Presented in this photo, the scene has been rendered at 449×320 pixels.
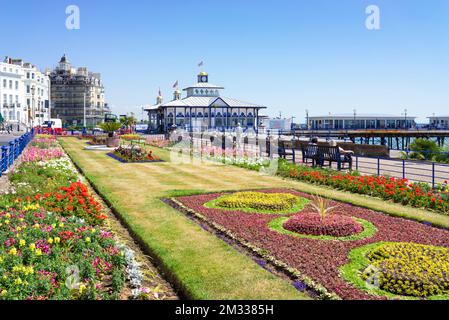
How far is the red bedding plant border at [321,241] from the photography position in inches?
270

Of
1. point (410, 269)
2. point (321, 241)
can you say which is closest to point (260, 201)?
point (321, 241)

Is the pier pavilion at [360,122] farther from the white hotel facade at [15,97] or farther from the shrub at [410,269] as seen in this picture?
the shrub at [410,269]

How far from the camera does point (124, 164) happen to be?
22828mm

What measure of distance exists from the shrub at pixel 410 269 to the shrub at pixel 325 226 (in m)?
1.18

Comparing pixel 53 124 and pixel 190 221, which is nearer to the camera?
pixel 190 221

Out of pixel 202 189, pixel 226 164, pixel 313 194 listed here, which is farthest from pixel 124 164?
pixel 313 194

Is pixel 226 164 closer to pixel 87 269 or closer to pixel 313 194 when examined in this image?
pixel 313 194

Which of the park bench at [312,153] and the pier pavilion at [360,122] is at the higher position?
the pier pavilion at [360,122]

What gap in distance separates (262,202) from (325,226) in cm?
293

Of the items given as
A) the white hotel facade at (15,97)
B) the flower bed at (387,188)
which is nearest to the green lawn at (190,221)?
the flower bed at (387,188)

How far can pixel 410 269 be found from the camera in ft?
22.7

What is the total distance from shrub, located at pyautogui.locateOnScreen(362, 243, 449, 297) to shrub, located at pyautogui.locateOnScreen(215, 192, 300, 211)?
3.99m

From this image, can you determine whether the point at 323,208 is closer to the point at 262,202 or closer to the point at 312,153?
the point at 262,202

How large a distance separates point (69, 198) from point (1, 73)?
86.1 meters
